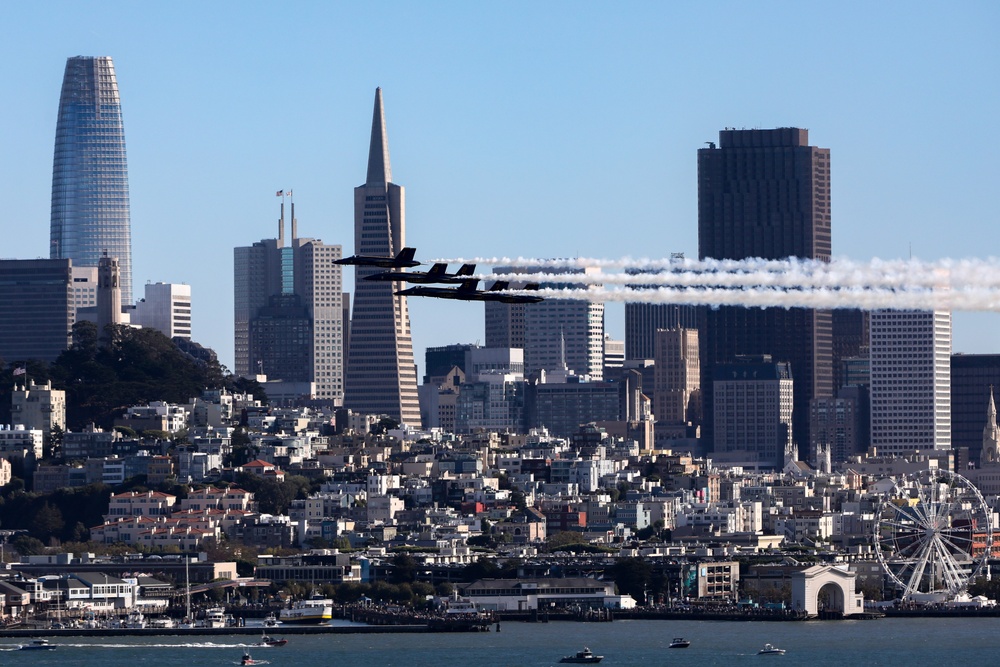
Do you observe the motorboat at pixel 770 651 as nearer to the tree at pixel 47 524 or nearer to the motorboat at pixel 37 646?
the motorboat at pixel 37 646

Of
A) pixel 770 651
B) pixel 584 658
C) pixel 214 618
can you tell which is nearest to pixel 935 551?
pixel 770 651

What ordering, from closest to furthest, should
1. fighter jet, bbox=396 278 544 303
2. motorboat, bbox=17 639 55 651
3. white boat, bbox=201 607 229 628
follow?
fighter jet, bbox=396 278 544 303
motorboat, bbox=17 639 55 651
white boat, bbox=201 607 229 628

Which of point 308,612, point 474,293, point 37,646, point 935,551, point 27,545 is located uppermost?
point 474,293

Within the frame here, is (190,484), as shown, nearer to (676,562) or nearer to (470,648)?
(676,562)

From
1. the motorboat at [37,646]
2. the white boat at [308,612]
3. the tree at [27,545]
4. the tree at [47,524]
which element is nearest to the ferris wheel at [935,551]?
the white boat at [308,612]

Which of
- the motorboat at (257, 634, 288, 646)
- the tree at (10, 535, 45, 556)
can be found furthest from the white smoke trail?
the tree at (10, 535, 45, 556)

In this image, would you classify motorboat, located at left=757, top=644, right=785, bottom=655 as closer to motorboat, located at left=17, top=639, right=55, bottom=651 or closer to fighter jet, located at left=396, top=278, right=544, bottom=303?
motorboat, located at left=17, top=639, right=55, bottom=651

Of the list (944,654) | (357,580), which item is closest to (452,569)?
(357,580)

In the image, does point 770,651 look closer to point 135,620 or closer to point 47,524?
point 135,620
